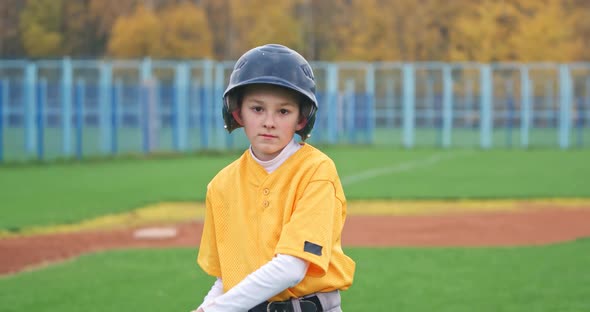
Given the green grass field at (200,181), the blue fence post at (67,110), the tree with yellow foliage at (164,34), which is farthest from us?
the tree with yellow foliage at (164,34)

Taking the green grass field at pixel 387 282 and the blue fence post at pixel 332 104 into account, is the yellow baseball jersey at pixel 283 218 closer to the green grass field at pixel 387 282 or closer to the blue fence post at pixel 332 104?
the green grass field at pixel 387 282

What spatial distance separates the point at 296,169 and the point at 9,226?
9339mm

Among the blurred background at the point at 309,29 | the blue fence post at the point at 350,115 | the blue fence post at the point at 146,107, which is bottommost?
the blue fence post at the point at 350,115

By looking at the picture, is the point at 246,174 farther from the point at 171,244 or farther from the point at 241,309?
the point at 171,244

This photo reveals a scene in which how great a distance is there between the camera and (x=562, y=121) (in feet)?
122

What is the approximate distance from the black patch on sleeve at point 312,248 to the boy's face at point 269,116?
361 mm

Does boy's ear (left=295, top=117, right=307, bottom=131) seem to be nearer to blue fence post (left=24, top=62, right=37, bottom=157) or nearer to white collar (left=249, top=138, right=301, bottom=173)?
white collar (left=249, top=138, right=301, bottom=173)

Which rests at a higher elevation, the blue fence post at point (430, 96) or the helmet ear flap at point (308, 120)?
the helmet ear flap at point (308, 120)

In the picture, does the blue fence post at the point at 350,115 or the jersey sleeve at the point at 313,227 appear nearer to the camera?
the jersey sleeve at the point at 313,227

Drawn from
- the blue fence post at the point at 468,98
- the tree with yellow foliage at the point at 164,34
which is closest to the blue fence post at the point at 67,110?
the blue fence post at the point at 468,98

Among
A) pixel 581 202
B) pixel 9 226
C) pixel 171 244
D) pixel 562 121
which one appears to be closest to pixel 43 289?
pixel 171 244

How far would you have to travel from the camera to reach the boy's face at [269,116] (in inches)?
137

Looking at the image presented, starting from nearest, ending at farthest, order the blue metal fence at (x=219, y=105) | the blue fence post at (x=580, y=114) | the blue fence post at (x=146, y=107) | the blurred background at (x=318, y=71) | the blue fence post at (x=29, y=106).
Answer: the blue fence post at (x=29, y=106)
the blue fence post at (x=146, y=107)
the blue metal fence at (x=219, y=105)
the blurred background at (x=318, y=71)
the blue fence post at (x=580, y=114)

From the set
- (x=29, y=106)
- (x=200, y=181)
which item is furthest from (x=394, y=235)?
(x=29, y=106)
